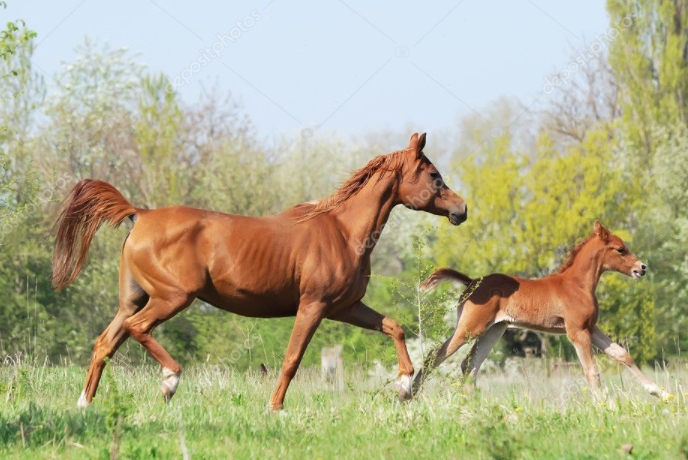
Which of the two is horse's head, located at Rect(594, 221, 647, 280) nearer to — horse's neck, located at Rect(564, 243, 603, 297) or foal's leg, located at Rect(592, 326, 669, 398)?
horse's neck, located at Rect(564, 243, 603, 297)

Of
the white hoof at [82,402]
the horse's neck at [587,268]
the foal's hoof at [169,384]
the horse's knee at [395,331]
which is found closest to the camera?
the white hoof at [82,402]

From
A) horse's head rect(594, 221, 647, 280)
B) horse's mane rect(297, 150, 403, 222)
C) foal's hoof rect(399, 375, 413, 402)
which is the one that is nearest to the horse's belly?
horse's mane rect(297, 150, 403, 222)

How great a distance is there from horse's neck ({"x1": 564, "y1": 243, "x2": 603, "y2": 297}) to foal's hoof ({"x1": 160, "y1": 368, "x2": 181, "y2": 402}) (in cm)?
546

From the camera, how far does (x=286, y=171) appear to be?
41844mm

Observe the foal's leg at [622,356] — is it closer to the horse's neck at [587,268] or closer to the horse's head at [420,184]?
the horse's neck at [587,268]

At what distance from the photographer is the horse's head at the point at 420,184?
10.4 metres

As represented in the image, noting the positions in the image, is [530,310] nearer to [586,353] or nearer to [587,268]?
[586,353]

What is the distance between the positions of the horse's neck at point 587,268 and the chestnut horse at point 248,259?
10.9ft

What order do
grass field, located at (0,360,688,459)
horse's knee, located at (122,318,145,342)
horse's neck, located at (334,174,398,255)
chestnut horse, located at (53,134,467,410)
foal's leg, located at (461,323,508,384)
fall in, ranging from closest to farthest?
1. grass field, located at (0,360,688,459)
2. horse's knee, located at (122,318,145,342)
3. chestnut horse, located at (53,134,467,410)
4. horse's neck, located at (334,174,398,255)
5. foal's leg, located at (461,323,508,384)

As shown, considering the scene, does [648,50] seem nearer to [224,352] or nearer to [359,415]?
[224,352]

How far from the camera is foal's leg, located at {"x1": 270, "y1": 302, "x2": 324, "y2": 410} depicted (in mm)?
9344

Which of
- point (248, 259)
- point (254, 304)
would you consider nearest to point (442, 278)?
point (254, 304)

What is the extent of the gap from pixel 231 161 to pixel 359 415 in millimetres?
25206

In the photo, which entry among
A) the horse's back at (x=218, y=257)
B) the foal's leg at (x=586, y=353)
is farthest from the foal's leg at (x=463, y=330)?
the horse's back at (x=218, y=257)
